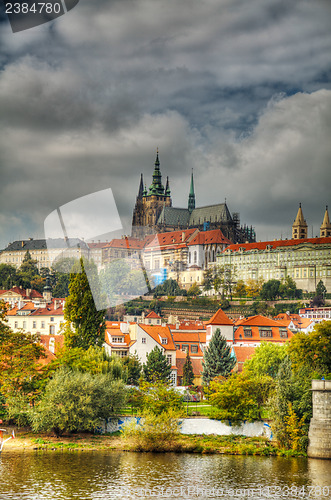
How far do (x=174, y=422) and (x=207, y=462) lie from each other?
10.7 feet

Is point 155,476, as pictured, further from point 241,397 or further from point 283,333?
point 283,333

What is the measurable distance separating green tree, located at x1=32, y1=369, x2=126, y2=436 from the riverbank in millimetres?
521

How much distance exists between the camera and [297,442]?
27203 millimetres

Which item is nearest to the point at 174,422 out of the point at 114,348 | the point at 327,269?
the point at 114,348

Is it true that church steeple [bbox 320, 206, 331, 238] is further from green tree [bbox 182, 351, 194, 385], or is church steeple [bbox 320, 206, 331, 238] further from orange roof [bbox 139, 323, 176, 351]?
green tree [bbox 182, 351, 194, 385]

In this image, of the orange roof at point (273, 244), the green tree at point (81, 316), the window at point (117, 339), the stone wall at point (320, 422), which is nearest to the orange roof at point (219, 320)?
the window at point (117, 339)

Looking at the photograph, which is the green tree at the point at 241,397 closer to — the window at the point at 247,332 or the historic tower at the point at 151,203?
the window at the point at 247,332

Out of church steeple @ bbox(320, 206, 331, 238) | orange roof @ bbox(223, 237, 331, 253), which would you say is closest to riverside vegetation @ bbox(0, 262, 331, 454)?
orange roof @ bbox(223, 237, 331, 253)

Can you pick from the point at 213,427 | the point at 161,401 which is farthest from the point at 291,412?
the point at 161,401

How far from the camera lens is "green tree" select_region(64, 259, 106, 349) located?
111 feet

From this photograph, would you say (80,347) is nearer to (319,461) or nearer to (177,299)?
(319,461)

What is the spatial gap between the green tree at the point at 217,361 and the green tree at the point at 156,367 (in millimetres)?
2027

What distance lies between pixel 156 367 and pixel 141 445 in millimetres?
11876

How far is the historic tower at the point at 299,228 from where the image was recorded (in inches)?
3895
